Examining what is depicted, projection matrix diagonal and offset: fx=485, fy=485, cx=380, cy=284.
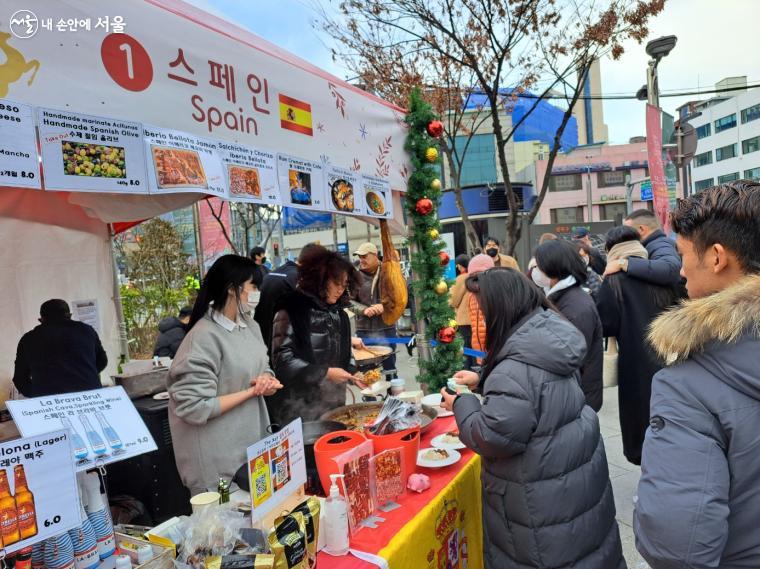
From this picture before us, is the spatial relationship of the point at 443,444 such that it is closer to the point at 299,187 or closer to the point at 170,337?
the point at 299,187

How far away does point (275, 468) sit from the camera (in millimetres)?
1636

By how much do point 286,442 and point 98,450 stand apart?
60 cm

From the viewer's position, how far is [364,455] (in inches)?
72.9

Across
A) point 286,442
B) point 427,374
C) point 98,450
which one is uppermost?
point 98,450

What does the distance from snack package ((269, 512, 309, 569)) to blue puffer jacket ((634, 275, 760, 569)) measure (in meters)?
0.91

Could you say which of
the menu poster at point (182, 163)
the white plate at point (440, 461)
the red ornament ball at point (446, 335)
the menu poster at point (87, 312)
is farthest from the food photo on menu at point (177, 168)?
the menu poster at point (87, 312)

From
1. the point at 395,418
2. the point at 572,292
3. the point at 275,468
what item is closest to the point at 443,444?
the point at 395,418

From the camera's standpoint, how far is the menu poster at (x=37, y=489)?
1059 mm

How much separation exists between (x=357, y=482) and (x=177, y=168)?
144 centimetres

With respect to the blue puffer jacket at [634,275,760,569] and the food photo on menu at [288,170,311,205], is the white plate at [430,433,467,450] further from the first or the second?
the food photo on menu at [288,170,311,205]

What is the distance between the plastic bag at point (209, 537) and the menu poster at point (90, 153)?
46.5 inches

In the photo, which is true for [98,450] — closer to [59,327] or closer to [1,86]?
[1,86]

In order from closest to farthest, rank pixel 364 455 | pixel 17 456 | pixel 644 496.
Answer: pixel 17 456, pixel 644 496, pixel 364 455

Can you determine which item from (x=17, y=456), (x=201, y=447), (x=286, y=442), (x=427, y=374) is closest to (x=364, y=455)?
(x=286, y=442)
